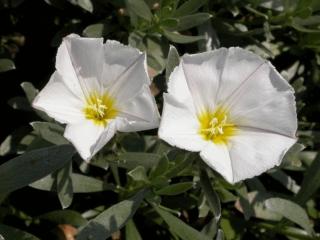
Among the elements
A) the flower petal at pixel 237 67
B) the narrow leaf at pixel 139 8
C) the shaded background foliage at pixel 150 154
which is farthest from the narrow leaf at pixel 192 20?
the flower petal at pixel 237 67

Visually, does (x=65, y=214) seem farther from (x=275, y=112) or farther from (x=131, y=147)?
(x=275, y=112)

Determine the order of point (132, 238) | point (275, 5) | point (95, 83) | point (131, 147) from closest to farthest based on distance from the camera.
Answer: point (95, 83), point (132, 238), point (131, 147), point (275, 5)

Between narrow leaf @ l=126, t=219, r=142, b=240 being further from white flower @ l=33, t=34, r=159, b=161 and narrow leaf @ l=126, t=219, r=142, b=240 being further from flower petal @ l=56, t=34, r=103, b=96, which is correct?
flower petal @ l=56, t=34, r=103, b=96

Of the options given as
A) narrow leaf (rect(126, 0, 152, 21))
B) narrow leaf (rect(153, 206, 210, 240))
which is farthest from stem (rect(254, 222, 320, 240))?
narrow leaf (rect(126, 0, 152, 21))

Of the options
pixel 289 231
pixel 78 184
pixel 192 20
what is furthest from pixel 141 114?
pixel 289 231

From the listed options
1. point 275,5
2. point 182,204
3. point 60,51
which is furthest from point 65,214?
point 275,5

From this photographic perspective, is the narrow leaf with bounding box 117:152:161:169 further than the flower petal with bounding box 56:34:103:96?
Yes
